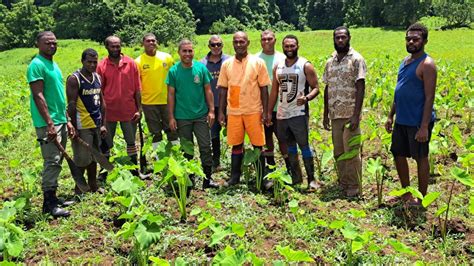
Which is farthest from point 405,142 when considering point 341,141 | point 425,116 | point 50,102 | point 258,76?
point 50,102

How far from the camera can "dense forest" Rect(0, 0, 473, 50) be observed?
39.7 m

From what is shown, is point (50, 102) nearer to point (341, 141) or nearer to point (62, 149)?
point (62, 149)

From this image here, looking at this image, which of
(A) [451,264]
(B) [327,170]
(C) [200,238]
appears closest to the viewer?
(A) [451,264]

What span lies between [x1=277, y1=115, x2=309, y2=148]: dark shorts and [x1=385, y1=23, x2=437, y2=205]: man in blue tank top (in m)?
1.06

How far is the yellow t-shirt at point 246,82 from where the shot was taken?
5.12 m

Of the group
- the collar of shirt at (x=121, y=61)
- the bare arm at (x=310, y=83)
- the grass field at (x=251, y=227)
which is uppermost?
the collar of shirt at (x=121, y=61)

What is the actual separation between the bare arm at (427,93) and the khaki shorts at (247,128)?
70.6 inches

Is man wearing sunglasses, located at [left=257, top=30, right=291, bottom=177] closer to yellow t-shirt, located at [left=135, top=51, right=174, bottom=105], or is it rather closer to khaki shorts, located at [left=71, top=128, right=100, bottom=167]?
yellow t-shirt, located at [left=135, top=51, right=174, bottom=105]

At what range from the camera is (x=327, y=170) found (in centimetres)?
620

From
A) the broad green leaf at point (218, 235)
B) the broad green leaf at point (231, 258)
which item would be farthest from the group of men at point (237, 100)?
the broad green leaf at point (231, 258)

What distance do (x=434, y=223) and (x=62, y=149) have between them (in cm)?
395

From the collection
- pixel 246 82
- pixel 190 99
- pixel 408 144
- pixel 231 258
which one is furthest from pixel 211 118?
pixel 231 258

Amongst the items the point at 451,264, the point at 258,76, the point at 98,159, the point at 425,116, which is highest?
the point at 258,76

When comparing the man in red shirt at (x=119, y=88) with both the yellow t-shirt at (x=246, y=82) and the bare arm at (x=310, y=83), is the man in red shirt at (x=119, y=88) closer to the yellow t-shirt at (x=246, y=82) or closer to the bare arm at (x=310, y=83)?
the yellow t-shirt at (x=246, y=82)
